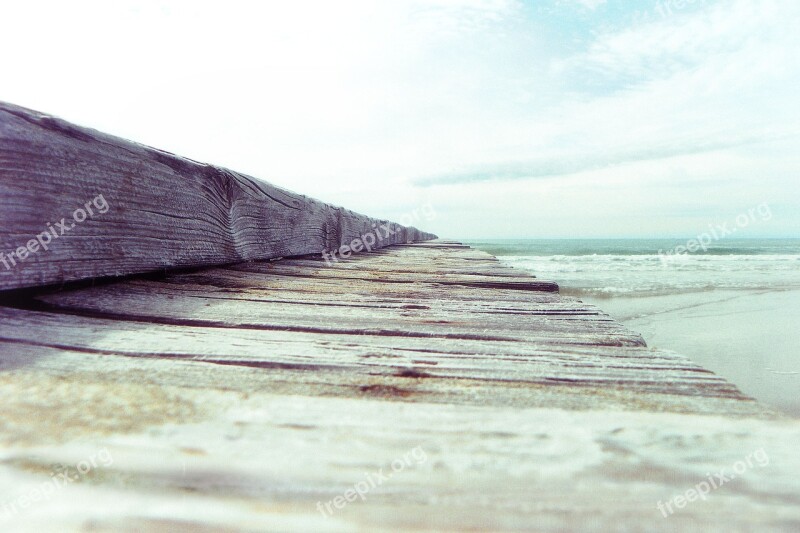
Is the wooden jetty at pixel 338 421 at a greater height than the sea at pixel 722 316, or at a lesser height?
greater

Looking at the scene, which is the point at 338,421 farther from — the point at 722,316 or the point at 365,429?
the point at 722,316

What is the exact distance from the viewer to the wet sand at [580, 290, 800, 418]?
13.4 ft

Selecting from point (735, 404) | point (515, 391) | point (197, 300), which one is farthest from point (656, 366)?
point (197, 300)

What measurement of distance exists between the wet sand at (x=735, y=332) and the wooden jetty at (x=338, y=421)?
3170 millimetres

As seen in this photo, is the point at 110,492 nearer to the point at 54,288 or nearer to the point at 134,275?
the point at 54,288

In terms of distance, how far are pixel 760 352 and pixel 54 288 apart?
5962 millimetres

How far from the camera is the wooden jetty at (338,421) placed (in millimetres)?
384

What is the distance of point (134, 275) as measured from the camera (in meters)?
1.27

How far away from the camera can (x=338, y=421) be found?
522 mm

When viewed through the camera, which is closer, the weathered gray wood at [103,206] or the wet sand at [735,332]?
the weathered gray wood at [103,206]

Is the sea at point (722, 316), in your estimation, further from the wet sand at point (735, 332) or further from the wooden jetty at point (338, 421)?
the wooden jetty at point (338, 421)

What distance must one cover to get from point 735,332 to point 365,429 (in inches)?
266

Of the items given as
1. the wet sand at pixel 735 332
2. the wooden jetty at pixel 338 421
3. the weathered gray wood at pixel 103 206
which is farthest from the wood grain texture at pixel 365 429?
the wet sand at pixel 735 332

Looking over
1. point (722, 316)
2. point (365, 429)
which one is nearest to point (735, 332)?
point (722, 316)
